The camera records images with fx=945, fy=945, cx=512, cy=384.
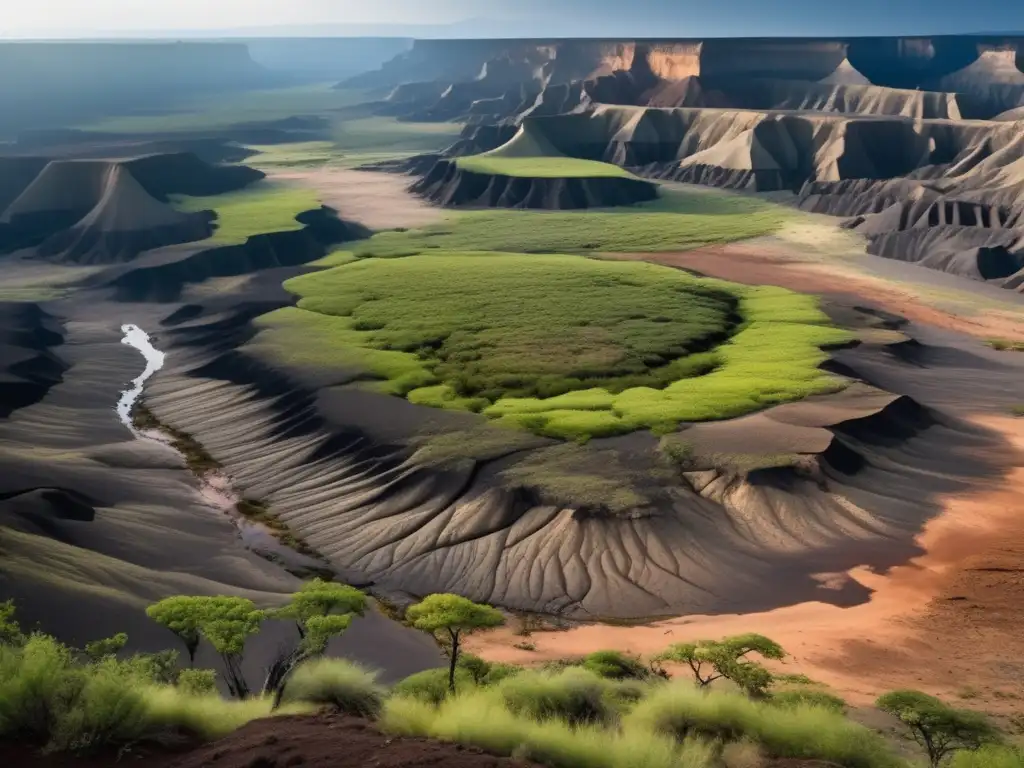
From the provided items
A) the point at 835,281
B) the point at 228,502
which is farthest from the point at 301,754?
the point at 835,281

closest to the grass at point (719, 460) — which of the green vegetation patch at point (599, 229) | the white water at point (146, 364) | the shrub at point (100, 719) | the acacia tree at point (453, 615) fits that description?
the acacia tree at point (453, 615)

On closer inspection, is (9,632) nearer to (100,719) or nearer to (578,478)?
(100,719)

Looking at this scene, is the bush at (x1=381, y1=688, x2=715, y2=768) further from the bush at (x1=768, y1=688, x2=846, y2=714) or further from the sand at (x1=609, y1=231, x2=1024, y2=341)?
the sand at (x1=609, y1=231, x2=1024, y2=341)

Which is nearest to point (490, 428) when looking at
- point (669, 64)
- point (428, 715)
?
point (428, 715)

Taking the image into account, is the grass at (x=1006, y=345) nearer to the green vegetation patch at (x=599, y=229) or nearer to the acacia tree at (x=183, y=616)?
the green vegetation patch at (x=599, y=229)

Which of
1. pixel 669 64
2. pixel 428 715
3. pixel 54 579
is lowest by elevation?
pixel 54 579

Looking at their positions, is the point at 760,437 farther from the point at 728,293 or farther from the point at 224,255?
the point at 224,255
